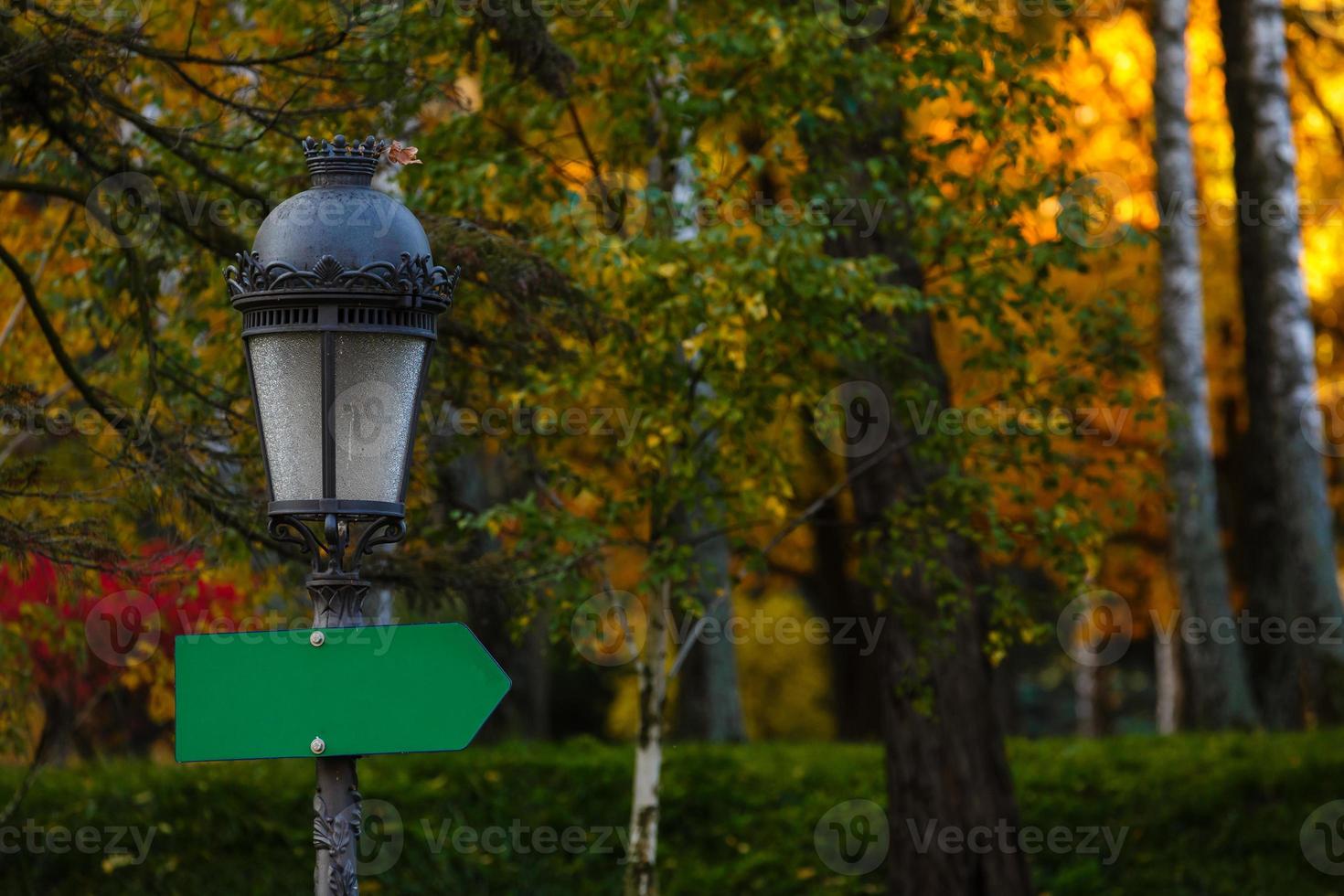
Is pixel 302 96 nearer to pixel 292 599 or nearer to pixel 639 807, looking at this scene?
pixel 292 599

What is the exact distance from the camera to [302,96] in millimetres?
8531

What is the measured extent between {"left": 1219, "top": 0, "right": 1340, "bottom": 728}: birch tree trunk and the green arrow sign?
12.7 m

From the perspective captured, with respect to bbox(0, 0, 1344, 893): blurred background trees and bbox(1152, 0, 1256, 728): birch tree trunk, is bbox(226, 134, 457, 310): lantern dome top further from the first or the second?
bbox(1152, 0, 1256, 728): birch tree trunk

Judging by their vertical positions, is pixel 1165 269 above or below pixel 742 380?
above

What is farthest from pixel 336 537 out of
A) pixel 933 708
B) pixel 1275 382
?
pixel 1275 382

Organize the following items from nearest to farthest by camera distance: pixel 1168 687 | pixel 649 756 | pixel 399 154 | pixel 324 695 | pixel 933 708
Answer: pixel 324 695 < pixel 399 154 < pixel 649 756 < pixel 933 708 < pixel 1168 687

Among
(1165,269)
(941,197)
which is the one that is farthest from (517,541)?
(1165,269)

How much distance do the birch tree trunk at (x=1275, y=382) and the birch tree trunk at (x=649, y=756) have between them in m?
7.60

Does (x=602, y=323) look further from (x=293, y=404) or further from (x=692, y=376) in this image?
(x=293, y=404)

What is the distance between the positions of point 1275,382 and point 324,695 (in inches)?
533

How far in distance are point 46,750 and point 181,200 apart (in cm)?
576

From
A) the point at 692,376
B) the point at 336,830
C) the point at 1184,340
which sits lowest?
the point at 336,830

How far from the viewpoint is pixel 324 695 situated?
384 centimetres

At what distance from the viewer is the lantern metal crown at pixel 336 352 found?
4.04m
